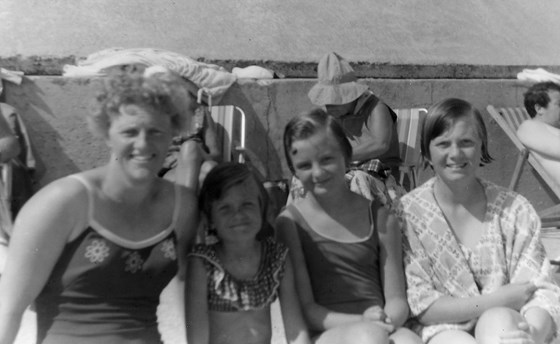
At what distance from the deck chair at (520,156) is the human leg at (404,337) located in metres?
3.66

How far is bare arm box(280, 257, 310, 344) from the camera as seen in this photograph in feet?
9.53

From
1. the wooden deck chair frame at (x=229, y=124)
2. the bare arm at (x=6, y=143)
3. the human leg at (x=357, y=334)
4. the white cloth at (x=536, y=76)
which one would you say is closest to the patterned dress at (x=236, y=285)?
the human leg at (x=357, y=334)

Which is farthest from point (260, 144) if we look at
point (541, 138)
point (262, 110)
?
point (541, 138)

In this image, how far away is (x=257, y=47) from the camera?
20.7 feet

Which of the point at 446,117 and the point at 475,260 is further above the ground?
the point at 446,117

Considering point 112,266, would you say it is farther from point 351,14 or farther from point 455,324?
point 351,14

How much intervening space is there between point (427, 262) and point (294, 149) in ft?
2.21

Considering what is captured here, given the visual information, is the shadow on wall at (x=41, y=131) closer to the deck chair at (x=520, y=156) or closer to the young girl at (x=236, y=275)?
the young girl at (x=236, y=275)

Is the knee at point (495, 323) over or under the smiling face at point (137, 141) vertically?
under

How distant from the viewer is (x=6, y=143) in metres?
4.74

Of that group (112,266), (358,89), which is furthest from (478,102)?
(112,266)

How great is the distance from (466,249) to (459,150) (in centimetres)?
39

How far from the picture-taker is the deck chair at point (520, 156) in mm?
6230

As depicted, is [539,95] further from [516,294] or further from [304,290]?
[304,290]
